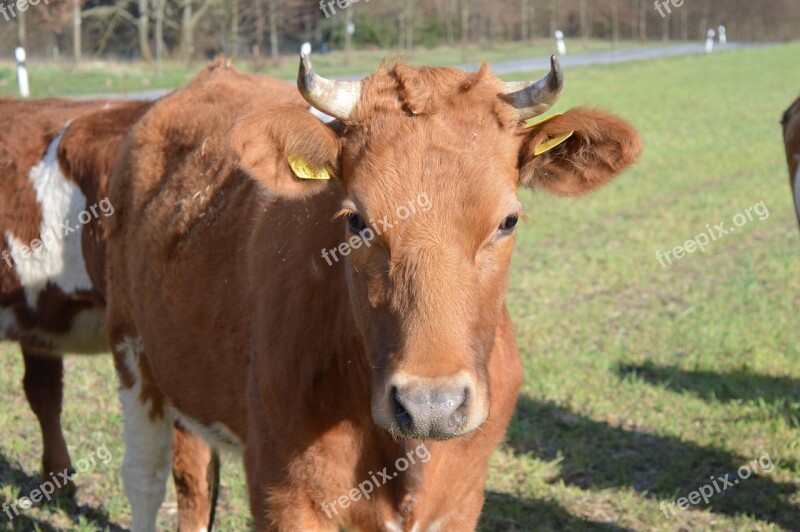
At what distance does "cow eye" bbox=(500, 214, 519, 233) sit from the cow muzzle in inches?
21.5

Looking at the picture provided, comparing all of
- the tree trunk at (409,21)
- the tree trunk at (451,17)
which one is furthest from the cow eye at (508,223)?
the tree trunk at (451,17)

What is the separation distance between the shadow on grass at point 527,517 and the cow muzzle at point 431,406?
2.31 meters

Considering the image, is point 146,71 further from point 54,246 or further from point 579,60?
point 54,246

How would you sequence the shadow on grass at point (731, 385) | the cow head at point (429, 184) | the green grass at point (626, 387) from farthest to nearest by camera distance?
the shadow on grass at point (731, 385) → the green grass at point (626, 387) → the cow head at point (429, 184)

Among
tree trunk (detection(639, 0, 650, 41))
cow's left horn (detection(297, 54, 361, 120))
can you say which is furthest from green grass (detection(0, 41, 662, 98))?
tree trunk (detection(639, 0, 650, 41))

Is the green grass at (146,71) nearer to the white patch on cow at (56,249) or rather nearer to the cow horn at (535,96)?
the white patch on cow at (56,249)

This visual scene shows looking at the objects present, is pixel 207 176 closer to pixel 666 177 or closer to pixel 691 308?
pixel 691 308

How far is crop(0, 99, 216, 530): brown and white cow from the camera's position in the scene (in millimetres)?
4859

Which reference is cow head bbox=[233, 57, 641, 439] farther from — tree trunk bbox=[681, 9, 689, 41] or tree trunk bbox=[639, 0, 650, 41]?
tree trunk bbox=[681, 9, 689, 41]

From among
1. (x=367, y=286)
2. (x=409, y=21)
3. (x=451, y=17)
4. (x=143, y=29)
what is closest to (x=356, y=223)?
(x=367, y=286)

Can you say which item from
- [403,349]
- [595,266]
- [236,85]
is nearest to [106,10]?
[595,266]

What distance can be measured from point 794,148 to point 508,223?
366 centimetres

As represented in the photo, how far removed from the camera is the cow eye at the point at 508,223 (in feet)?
9.04

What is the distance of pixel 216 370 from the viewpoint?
3.56m
